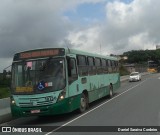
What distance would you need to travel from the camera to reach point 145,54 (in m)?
151

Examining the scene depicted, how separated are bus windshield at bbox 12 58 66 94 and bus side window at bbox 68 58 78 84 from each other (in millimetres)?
327

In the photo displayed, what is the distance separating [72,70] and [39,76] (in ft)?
5.20

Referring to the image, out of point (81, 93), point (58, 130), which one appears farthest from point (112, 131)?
point (81, 93)

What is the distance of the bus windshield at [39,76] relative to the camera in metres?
13.9

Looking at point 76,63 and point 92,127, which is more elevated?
point 76,63

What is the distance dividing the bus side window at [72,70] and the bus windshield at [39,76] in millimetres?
327

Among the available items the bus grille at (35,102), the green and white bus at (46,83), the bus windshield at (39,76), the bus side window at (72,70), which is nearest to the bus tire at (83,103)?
the green and white bus at (46,83)

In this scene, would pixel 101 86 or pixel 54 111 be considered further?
pixel 101 86

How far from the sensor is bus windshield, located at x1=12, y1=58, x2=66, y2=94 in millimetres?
13945

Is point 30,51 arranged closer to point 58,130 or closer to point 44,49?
point 44,49

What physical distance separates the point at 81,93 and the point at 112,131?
5693mm

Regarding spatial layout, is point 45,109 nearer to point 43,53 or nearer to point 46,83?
point 46,83

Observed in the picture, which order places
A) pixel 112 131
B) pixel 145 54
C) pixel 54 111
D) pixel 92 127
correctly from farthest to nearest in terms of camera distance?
pixel 145 54
pixel 54 111
pixel 92 127
pixel 112 131

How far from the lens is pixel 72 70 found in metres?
15.1
